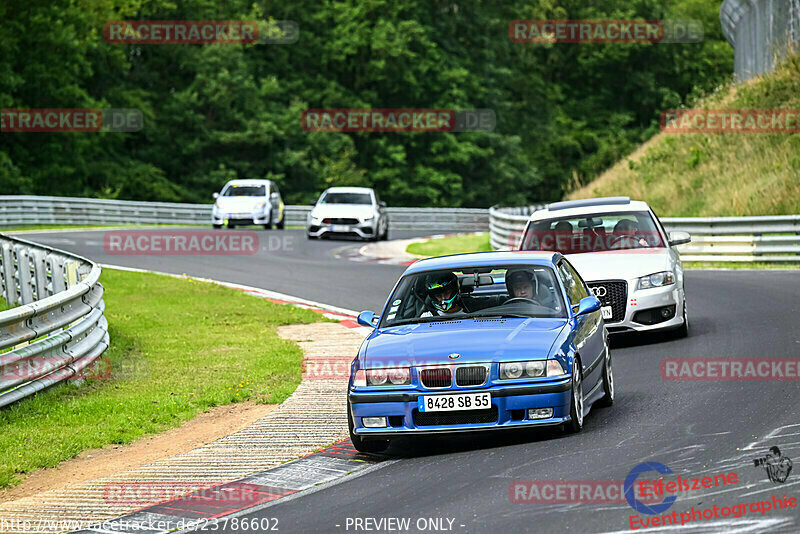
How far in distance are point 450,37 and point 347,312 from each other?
5560 cm

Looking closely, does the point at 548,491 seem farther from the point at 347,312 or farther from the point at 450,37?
the point at 450,37

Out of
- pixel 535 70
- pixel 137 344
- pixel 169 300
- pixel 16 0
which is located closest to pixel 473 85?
pixel 535 70

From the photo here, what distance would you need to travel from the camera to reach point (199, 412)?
11023 mm

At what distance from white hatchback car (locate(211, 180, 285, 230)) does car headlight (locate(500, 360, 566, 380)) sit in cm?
3025

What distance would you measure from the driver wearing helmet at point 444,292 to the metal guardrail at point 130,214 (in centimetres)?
3600

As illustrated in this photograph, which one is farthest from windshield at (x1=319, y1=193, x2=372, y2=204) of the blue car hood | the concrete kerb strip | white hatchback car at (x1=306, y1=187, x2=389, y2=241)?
the blue car hood

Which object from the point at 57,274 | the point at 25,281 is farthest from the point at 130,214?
the point at 57,274

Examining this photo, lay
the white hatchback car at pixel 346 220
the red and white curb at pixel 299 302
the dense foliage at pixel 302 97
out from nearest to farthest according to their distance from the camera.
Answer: the red and white curb at pixel 299 302 → the white hatchback car at pixel 346 220 → the dense foliage at pixel 302 97

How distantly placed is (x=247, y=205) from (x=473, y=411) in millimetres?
30678

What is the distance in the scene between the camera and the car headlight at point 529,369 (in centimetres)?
838

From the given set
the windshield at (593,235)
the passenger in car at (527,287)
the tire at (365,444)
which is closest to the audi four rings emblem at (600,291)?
the windshield at (593,235)

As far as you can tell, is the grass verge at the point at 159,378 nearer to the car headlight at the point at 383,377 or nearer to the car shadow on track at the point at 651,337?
the car headlight at the point at 383,377

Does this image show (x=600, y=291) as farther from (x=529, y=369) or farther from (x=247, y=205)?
(x=247, y=205)

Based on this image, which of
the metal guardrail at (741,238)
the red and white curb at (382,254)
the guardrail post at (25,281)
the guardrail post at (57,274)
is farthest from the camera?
the red and white curb at (382,254)
